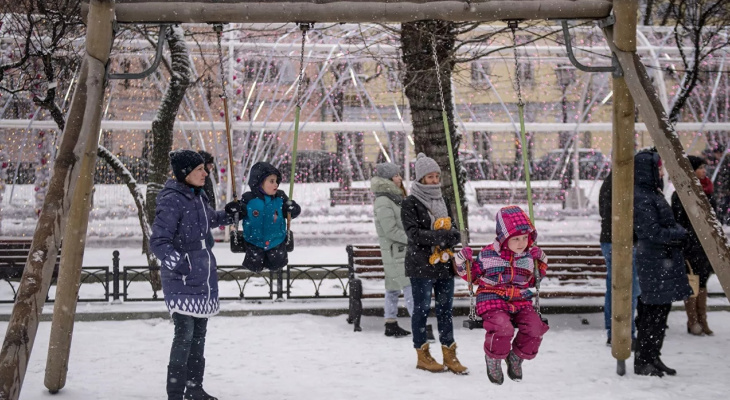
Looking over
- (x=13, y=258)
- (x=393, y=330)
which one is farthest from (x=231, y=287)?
(x=393, y=330)

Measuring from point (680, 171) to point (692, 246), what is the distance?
258 centimetres

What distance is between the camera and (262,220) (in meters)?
5.55

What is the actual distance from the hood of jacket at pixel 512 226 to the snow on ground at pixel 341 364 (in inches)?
52.3

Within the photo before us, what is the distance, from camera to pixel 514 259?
16.6 ft

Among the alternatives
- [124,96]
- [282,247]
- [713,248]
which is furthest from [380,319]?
[124,96]

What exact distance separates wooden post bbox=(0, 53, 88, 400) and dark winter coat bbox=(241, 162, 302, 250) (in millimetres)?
1203

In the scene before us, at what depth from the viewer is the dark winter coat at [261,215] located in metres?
5.54

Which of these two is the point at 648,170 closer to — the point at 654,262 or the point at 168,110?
the point at 654,262

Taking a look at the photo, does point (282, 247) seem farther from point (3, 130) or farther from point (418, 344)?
point (3, 130)

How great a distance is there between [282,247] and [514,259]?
5.50 ft

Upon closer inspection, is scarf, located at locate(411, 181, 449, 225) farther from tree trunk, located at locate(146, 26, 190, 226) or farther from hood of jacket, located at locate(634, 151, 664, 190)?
tree trunk, located at locate(146, 26, 190, 226)

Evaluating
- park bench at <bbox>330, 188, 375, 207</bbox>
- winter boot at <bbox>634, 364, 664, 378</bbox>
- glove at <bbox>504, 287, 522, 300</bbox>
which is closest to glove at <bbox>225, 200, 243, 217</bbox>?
glove at <bbox>504, 287, 522, 300</bbox>

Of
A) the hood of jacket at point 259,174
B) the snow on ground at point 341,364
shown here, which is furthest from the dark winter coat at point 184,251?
the snow on ground at point 341,364

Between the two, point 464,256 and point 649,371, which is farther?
point 649,371
